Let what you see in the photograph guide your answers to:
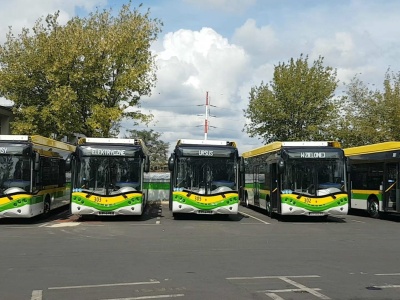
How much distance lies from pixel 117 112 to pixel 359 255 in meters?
23.6

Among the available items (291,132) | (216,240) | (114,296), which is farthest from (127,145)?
(291,132)

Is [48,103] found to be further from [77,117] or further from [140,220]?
[140,220]

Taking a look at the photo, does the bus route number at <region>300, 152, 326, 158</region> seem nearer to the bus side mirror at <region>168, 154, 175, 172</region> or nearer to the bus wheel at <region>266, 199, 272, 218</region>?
the bus wheel at <region>266, 199, 272, 218</region>

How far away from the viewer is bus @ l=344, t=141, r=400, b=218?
2083cm

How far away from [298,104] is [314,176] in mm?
20919

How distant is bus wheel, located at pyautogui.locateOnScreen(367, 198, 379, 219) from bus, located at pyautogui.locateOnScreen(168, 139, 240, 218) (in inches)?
274

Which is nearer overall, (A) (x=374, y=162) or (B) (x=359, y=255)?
(B) (x=359, y=255)

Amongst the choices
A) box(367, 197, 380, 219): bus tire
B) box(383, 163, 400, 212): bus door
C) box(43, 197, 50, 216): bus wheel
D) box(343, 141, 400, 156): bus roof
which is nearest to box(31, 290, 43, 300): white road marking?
box(43, 197, 50, 216): bus wheel

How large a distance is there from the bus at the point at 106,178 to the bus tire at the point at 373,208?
1055cm

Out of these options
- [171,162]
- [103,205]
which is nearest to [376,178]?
[171,162]

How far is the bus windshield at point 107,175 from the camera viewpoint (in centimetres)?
1911

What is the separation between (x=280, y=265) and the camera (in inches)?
391

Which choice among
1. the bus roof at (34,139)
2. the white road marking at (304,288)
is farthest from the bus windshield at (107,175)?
the white road marking at (304,288)

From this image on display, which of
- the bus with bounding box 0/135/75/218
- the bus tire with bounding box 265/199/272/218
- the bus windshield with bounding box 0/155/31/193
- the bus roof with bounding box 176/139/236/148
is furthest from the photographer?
the bus tire with bounding box 265/199/272/218
